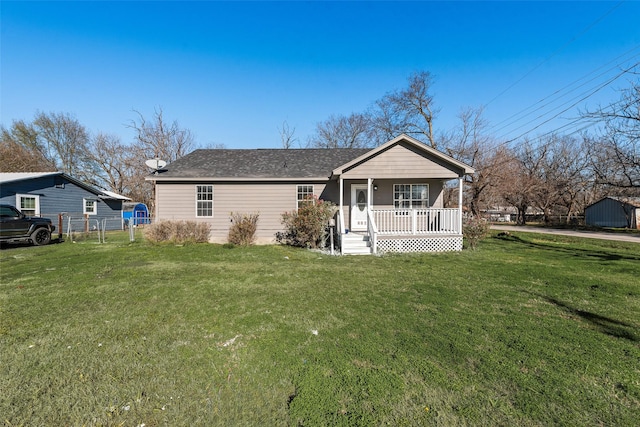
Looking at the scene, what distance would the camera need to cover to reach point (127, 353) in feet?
9.69

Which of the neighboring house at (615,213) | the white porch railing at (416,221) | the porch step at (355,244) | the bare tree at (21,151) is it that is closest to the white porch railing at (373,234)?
the porch step at (355,244)

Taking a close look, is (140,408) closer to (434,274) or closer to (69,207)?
(434,274)

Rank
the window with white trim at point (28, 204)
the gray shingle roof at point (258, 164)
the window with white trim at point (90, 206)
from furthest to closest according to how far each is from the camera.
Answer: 1. the window with white trim at point (90, 206)
2. the window with white trim at point (28, 204)
3. the gray shingle roof at point (258, 164)

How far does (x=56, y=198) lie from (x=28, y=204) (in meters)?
1.39

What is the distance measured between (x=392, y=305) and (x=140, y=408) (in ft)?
11.5

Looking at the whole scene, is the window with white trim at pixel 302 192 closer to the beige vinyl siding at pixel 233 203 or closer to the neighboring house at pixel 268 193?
the neighboring house at pixel 268 193

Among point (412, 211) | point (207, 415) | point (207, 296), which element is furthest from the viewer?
point (412, 211)

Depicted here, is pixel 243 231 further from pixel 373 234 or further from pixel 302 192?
pixel 373 234

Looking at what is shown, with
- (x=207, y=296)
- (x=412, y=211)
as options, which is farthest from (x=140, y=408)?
(x=412, y=211)

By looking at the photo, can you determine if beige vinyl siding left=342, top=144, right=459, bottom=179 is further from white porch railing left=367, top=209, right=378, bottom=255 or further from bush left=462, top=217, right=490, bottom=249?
bush left=462, top=217, right=490, bottom=249

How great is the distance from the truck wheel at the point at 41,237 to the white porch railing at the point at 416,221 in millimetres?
13863

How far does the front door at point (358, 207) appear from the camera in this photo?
40.1 ft

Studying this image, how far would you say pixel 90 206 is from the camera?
19188 millimetres

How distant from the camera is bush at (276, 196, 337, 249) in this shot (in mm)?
10602
